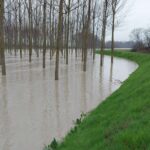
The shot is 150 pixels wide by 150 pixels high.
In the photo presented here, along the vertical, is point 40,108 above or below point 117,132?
below

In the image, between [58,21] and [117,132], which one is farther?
[58,21]

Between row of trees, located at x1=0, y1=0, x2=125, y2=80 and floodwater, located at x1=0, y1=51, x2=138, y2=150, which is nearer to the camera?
floodwater, located at x1=0, y1=51, x2=138, y2=150

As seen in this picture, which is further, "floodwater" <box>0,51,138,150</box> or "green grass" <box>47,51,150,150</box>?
"floodwater" <box>0,51,138,150</box>

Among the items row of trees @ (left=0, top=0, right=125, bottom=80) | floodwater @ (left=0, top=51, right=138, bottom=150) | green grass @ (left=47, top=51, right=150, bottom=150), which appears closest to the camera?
green grass @ (left=47, top=51, right=150, bottom=150)

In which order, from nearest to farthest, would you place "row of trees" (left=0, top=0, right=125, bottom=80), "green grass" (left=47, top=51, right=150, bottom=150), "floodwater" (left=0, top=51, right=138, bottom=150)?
"green grass" (left=47, top=51, right=150, bottom=150) → "floodwater" (left=0, top=51, right=138, bottom=150) → "row of trees" (left=0, top=0, right=125, bottom=80)

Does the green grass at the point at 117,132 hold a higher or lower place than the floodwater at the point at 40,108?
higher

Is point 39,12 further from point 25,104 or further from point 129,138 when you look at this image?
point 129,138

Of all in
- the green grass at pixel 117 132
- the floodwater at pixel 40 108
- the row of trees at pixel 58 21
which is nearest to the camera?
the green grass at pixel 117 132

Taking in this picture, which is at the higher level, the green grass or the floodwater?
the green grass

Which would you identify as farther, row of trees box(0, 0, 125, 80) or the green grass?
row of trees box(0, 0, 125, 80)

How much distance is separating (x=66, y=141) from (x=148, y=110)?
4.99 ft

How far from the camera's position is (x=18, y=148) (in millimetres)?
5648

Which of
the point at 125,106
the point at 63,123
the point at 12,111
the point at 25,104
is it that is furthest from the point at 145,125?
the point at 25,104

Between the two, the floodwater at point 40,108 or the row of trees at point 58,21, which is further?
the row of trees at point 58,21
